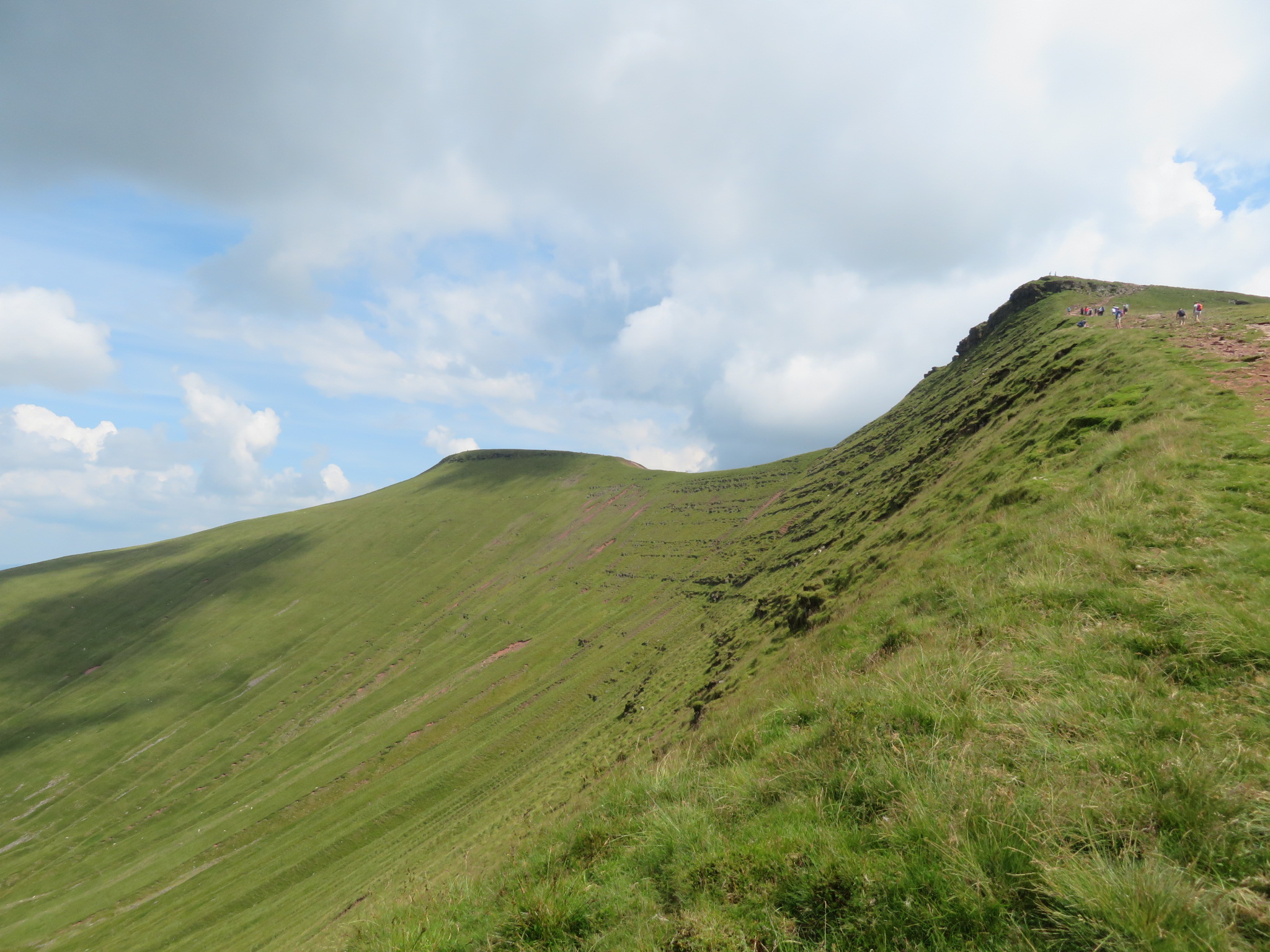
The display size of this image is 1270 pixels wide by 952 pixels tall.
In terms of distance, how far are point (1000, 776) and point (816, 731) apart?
2605mm

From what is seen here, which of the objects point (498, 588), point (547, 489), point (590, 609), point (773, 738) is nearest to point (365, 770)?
point (590, 609)

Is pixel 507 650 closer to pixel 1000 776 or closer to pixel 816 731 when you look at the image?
pixel 816 731

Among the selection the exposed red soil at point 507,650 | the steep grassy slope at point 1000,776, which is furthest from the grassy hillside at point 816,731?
the exposed red soil at point 507,650

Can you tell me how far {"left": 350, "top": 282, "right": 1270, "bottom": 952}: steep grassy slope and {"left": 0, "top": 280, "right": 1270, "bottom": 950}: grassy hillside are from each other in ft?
0.14

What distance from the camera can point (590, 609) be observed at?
8781cm

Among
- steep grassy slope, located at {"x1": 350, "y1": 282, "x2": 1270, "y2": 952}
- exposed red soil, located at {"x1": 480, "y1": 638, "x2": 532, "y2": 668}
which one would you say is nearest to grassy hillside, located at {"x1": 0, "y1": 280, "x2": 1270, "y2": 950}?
steep grassy slope, located at {"x1": 350, "y1": 282, "x2": 1270, "y2": 952}

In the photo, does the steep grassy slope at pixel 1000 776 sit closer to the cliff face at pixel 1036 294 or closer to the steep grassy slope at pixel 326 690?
the steep grassy slope at pixel 326 690

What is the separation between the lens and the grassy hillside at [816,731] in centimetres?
442

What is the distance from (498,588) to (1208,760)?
11122 cm

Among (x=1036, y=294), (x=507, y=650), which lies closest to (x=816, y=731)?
(x=507, y=650)

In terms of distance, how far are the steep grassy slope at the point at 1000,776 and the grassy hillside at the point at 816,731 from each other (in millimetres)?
42

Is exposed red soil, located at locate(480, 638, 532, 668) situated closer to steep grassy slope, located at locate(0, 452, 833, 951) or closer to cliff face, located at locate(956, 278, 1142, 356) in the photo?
steep grassy slope, located at locate(0, 452, 833, 951)

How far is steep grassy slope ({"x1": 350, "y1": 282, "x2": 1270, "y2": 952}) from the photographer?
3.97 metres

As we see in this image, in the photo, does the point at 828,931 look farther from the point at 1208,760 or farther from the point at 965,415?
the point at 965,415
